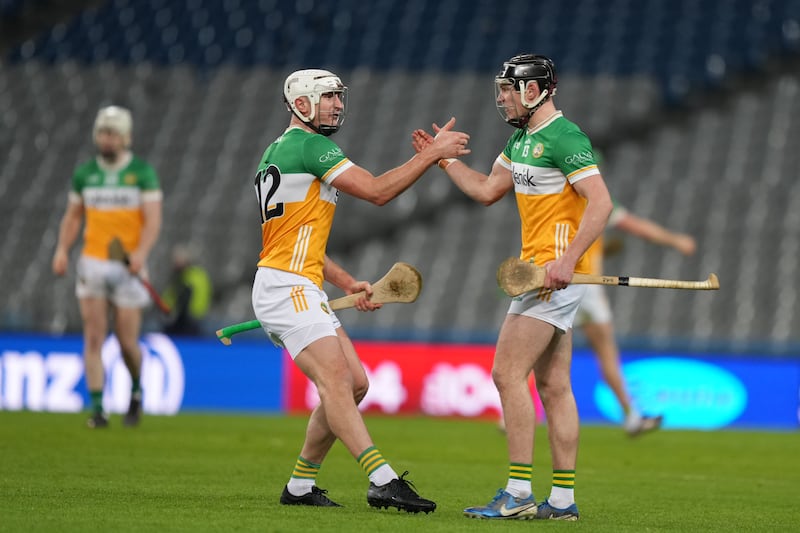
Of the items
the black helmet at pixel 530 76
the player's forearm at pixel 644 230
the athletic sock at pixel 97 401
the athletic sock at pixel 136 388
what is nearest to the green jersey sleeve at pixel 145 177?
the athletic sock at pixel 136 388

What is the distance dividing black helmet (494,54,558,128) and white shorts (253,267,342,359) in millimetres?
1249

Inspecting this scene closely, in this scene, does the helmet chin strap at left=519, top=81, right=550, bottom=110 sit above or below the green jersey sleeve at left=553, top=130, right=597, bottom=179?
above

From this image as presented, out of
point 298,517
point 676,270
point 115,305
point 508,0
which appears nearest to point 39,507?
point 298,517

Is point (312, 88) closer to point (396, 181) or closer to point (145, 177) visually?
point (396, 181)

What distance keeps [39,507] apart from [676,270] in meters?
12.8

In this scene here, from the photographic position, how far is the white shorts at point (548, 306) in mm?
6176

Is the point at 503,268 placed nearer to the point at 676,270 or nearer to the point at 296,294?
the point at 296,294

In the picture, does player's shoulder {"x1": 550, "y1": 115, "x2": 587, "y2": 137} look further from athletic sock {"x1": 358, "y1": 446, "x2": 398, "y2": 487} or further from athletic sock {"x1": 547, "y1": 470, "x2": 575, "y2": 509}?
athletic sock {"x1": 358, "y1": 446, "x2": 398, "y2": 487}

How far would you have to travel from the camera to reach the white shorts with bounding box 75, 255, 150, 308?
1071cm

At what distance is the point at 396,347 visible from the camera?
14.4 meters

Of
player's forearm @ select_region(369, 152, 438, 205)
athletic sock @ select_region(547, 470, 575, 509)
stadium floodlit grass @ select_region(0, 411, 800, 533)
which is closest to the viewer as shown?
stadium floodlit grass @ select_region(0, 411, 800, 533)

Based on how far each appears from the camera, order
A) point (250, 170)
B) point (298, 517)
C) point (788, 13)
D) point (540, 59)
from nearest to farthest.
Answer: point (298, 517) < point (540, 59) < point (250, 170) < point (788, 13)

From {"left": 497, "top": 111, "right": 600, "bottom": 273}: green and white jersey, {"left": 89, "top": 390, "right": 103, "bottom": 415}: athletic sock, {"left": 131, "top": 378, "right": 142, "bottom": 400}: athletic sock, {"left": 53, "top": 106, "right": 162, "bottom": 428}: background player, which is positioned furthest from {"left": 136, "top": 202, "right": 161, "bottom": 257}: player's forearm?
{"left": 497, "top": 111, "right": 600, "bottom": 273}: green and white jersey

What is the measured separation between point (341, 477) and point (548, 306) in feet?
7.32
